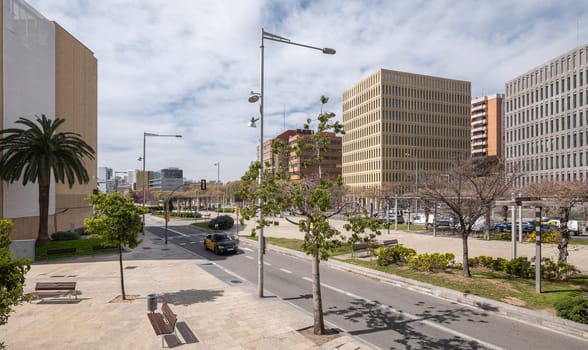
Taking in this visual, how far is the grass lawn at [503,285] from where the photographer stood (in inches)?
534

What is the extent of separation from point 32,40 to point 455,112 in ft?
355

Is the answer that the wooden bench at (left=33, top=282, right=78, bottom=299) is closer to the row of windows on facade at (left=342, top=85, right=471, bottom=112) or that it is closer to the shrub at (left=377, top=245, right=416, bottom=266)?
the shrub at (left=377, top=245, right=416, bottom=266)

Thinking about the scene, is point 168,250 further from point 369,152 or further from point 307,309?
point 369,152

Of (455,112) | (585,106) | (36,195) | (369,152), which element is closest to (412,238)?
(36,195)

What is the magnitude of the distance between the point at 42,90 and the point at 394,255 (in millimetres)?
36096

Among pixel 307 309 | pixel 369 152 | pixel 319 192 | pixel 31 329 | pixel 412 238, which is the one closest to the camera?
pixel 319 192

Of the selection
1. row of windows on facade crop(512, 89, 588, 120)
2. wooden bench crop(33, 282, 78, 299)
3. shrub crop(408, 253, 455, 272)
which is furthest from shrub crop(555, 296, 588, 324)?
row of windows on facade crop(512, 89, 588, 120)

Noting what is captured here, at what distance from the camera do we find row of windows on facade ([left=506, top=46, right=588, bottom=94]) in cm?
7225

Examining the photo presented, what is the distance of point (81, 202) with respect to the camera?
45.0 meters

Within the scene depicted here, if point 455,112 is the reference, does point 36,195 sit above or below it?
below

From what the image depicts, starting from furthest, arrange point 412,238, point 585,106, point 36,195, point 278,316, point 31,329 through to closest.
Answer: point 585,106
point 412,238
point 36,195
point 278,316
point 31,329

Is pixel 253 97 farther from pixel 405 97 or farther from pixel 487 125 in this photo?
pixel 487 125

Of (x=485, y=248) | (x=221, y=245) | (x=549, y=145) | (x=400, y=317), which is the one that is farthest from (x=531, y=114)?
(x=400, y=317)

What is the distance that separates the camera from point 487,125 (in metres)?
121
